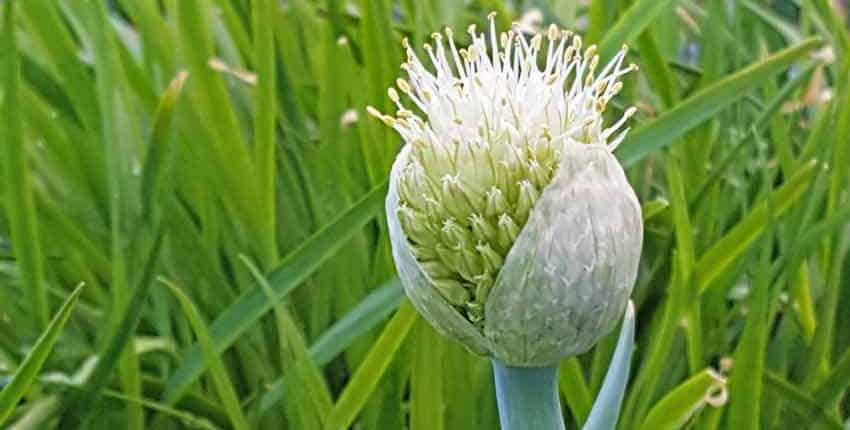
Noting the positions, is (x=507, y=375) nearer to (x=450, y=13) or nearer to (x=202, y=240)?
(x=202, y=240)

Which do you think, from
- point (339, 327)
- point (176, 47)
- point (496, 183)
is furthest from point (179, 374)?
point (496, 183)

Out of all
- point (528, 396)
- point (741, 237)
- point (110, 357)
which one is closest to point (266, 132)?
point (110, 357)

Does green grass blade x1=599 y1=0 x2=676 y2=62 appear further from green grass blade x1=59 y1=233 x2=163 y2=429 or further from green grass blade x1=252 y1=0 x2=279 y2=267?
green grass blade x1=59 y1=233 x2=163 y2=429

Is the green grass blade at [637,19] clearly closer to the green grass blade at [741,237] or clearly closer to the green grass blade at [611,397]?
the green grass blade at [741,237]

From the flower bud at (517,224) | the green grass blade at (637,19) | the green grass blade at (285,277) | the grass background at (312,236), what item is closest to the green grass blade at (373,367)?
the grass background at (312,236)

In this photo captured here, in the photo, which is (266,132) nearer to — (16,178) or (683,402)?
(16,178)
